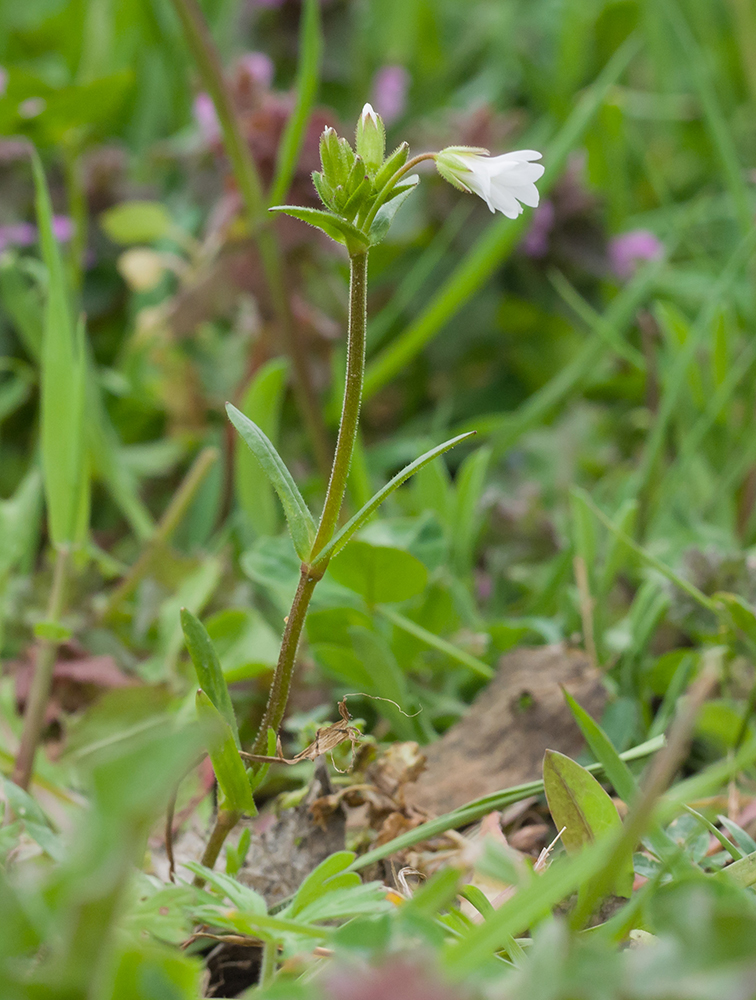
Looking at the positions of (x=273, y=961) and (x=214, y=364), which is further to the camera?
(x=214, y=364)

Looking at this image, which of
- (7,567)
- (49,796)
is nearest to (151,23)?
(7,567)

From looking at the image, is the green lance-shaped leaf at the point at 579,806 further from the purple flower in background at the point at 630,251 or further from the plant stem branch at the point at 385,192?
the purple flower in background at the point at 630,251

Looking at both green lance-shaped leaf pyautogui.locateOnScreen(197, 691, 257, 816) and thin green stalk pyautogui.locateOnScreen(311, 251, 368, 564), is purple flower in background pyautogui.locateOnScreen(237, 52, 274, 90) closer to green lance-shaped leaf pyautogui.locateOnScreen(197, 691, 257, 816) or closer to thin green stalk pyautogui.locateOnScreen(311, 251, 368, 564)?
thin green stalk pyautogui.locateOnScreen(311, 251, 368, 564)

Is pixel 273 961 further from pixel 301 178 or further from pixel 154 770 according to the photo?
pixel 301 178

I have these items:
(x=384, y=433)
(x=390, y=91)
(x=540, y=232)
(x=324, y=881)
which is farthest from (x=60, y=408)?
(x=390, y=91)

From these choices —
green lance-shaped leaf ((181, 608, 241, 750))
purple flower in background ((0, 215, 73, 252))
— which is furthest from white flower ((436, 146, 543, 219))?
purple flower in background ((0, 215, 73, 252))

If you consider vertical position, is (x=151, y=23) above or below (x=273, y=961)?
above
